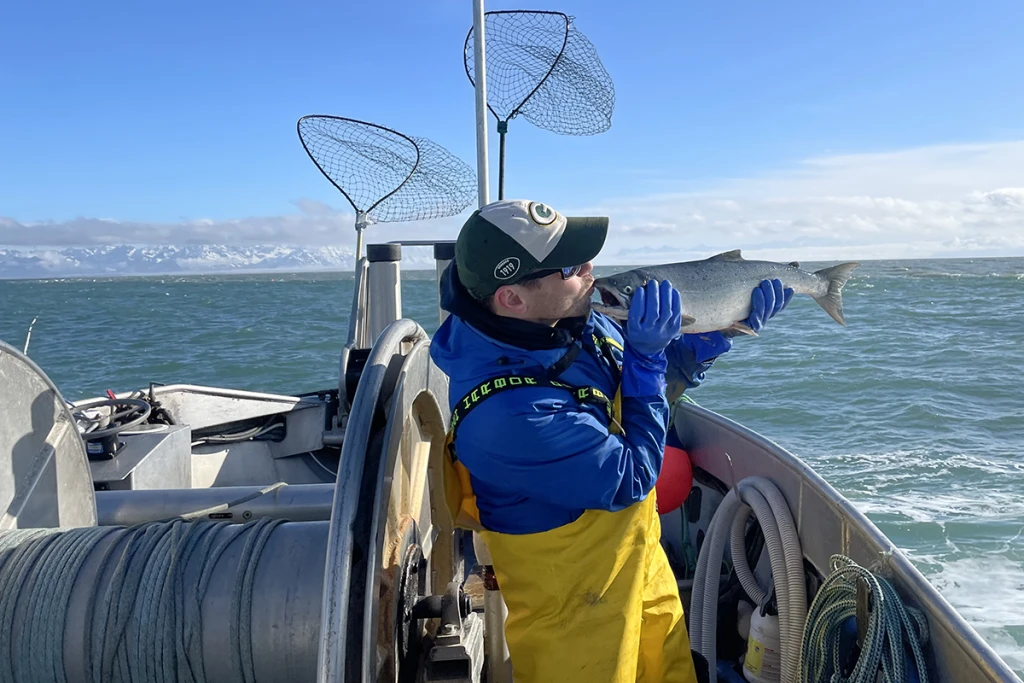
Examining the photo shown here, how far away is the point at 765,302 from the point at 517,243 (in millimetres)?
1395

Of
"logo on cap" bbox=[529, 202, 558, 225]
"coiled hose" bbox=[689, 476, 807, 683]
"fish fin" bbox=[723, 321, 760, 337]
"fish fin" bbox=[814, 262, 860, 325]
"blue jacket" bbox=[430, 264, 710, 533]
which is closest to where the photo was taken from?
"blue jacket" bbox=[430, 264, 710, 533]

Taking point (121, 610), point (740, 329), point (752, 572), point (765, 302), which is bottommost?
point (752, 572)

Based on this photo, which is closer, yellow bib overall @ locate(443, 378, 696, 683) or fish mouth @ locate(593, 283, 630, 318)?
yellow bib overall @ locate(443, 378, 696, 683)

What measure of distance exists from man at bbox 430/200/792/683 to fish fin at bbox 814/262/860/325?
1841 mm

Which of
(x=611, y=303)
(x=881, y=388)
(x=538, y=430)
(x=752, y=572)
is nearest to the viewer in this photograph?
(x=538, y=430)

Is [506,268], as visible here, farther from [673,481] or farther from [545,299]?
[673,481]

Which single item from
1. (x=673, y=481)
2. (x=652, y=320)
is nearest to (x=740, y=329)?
(x=652, y=320)

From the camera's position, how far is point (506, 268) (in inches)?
92.0

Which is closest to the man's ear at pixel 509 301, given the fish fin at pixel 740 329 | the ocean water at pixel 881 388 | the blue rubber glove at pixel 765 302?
the fish fin at pixel 740 329

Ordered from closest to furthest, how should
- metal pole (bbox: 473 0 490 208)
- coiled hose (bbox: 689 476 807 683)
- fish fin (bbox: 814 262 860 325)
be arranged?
coiled hose (bbox: 689 476 807 683)
fish fin (bbox: 814 262 860 325)
metal pole (bbox: 473 0 490 208)

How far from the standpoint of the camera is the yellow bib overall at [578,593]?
246 cm

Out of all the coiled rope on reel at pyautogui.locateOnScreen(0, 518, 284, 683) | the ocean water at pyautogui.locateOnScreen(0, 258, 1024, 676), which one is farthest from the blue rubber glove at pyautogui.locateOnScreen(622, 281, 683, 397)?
the ocean water at pyautogui.locateOnScreen(0, 258, 1024, 676)

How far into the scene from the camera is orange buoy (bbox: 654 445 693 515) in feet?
15.1

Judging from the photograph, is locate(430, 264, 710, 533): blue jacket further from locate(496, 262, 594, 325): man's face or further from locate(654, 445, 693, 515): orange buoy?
locate(654, 445, 693, 515): orange buoy
